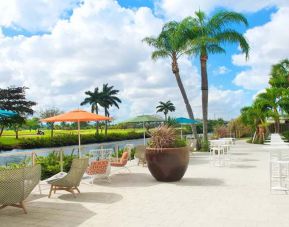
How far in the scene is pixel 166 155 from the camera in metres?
9.34

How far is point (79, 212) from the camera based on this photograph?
6363 mm

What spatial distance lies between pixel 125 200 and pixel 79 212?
3.93ft

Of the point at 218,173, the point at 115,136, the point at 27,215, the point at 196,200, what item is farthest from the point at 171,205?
the point at 115,136

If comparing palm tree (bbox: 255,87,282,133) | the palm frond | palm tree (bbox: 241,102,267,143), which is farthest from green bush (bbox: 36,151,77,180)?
palm tree (bbox: 255,87,282,133)

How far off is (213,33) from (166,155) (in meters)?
13.5

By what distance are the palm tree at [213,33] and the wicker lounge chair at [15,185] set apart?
15.7 metres

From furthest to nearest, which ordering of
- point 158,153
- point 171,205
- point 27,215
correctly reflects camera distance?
point 158,153, point 171,205, point 27,215

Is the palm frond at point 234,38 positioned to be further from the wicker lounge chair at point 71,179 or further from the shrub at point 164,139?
the wicker lounge chair at point 71,179

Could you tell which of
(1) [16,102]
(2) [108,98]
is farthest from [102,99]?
(1) [16,102]

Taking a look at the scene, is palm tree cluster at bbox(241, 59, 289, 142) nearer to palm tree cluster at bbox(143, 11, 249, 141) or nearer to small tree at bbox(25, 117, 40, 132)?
palm tree cluster at bbox(143, 11, 249, 141)

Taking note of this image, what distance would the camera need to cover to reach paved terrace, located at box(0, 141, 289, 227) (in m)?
5.68

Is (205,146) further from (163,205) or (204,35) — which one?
(163,205)

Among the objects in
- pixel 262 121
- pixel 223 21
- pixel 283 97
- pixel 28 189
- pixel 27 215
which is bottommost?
pixel 27 215

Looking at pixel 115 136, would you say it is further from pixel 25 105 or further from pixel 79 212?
pixel 79 212
